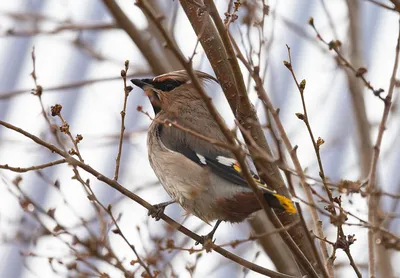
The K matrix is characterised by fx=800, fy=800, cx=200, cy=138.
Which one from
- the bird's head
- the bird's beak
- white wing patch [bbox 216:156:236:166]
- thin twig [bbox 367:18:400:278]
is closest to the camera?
thin twig [bbox 367:18:400:278]

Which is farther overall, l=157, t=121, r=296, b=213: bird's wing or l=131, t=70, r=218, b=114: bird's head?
l=131, t=70, r=218, b=114: bird's head

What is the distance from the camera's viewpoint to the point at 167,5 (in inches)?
302

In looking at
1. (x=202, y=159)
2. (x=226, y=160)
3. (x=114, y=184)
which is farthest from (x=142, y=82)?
(x=114, y=184)

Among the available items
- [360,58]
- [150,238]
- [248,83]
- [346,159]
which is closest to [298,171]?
[150,238]

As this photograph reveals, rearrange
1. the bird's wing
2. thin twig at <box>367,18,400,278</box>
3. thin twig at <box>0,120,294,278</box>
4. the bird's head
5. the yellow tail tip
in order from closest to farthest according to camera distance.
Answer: thin twig at <box>0,120,294,278</box>, thin twig at <box>367,18,400,278</box>, the yellow tail tip, the bird's wing, the bird's head

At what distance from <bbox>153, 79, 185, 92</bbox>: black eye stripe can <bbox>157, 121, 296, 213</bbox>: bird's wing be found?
1.54 feet

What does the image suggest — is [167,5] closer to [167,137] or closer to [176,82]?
[176,82]

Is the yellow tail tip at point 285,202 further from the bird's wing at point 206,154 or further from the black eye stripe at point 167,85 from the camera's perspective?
the black eye stripe at point 167,85

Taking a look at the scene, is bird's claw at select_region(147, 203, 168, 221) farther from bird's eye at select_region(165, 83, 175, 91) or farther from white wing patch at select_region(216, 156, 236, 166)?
bird's eye at select_region(165, 83, 175, 91)

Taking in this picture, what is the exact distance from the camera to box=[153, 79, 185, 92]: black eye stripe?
573 centimetres

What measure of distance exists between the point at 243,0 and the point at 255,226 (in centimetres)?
172

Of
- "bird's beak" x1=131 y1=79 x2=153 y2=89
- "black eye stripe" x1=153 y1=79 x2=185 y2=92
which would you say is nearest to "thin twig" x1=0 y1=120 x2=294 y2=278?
"bird's beak" x1=131 y1=79 x2=153 y2=89

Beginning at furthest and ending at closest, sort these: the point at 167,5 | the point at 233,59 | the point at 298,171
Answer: the point at 167,5 → the point at 233,59 → the point at 298,171

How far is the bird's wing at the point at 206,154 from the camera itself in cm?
476
